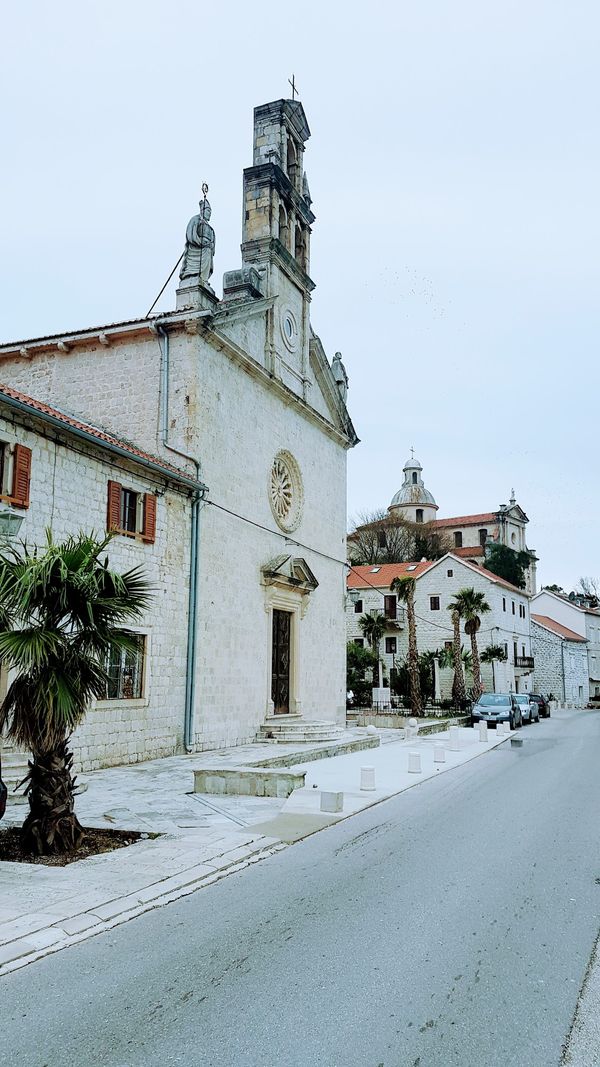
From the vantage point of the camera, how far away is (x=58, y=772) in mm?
7805

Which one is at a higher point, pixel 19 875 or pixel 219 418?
pixel 219 418

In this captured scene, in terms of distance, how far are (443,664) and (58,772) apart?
41862 millimetres

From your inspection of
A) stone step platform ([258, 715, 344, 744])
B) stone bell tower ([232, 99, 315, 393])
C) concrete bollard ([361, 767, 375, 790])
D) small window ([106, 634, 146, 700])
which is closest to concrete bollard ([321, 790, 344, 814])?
concrete bollard ([361, 767, 375, 790])

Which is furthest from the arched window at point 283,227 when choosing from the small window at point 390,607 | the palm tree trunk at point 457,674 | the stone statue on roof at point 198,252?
the small window at point 390,607

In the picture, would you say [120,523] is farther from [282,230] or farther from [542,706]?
[542,706]

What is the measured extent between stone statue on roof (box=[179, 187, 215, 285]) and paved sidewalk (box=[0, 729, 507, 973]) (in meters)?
11.1

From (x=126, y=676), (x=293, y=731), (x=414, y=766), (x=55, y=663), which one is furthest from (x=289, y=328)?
(x=55, y=663)

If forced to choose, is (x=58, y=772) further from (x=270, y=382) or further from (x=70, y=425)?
(x=270, y=382)

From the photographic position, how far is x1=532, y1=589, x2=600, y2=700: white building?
6309cm

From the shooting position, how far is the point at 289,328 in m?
24.4

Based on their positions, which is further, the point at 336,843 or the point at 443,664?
the point at 443,664

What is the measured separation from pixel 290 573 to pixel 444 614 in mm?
29580

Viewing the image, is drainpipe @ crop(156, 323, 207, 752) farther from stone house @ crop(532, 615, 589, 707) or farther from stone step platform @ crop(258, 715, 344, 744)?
stone house @ crop(532, 615, 589, 707)

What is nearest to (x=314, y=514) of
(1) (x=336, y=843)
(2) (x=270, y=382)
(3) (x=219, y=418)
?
(2) (x=270, y=382)
